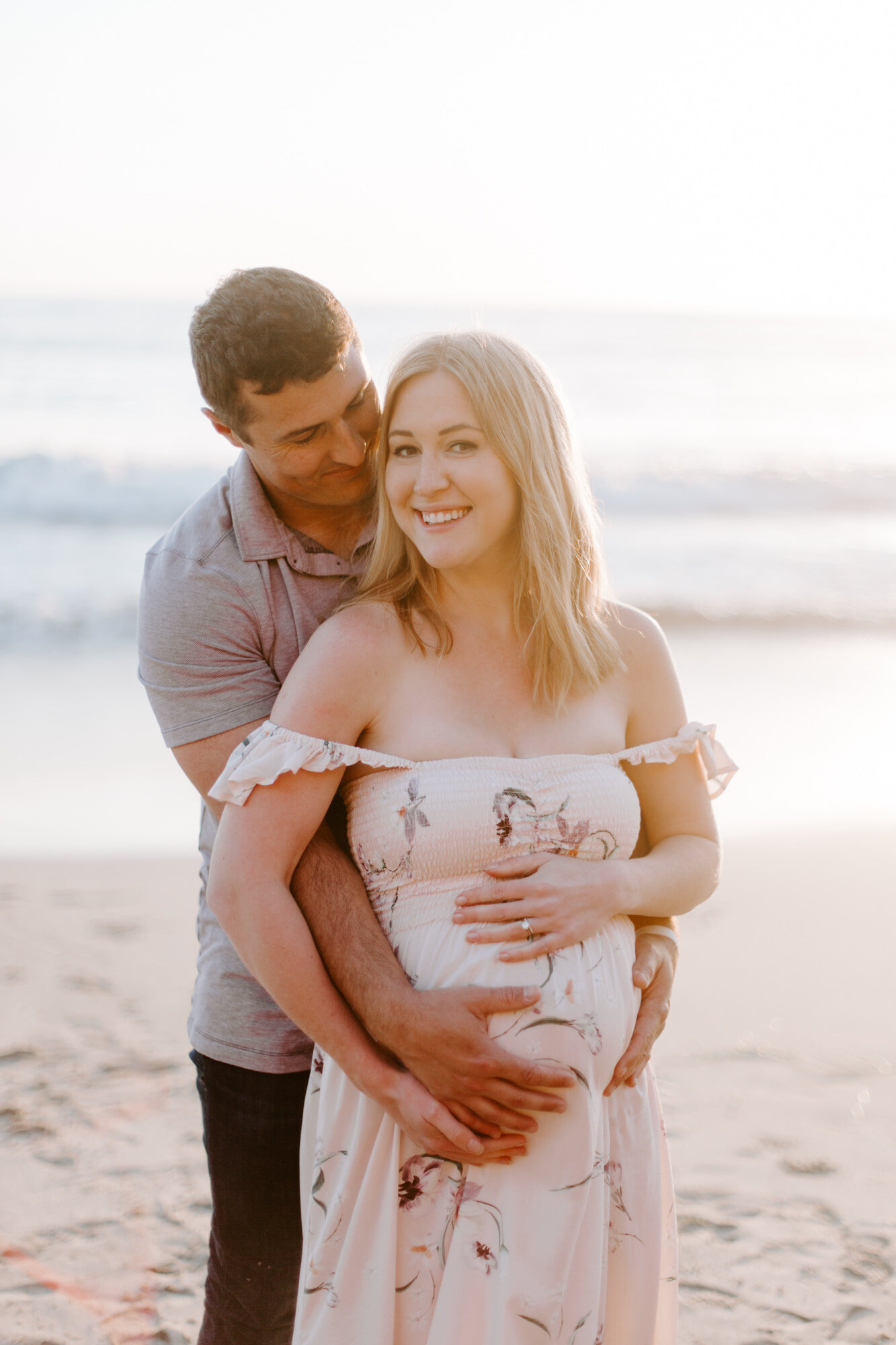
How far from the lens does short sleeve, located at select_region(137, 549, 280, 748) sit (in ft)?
6.62

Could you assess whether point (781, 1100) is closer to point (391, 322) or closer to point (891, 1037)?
point (891, 1037)

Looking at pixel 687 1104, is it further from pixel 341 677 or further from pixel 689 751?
pixel 341 677

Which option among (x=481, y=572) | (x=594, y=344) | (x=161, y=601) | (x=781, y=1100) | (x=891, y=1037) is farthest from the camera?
(x=594, y=344)

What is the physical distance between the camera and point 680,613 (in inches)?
388

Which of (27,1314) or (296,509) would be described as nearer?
(296,509)

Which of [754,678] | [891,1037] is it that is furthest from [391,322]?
[891,1037]

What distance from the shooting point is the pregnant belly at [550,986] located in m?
Result: 1.82

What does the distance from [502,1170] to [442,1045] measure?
216 millimetres

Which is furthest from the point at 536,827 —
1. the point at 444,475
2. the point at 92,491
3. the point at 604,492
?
the point at 604,492

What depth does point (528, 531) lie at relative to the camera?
83.4 inches

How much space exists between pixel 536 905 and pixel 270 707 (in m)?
0.57

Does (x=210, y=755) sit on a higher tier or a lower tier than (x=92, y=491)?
lower

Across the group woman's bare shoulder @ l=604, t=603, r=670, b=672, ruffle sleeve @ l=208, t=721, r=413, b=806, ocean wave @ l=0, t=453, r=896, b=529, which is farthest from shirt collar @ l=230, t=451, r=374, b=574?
ocean wave @ l=0, t=453, r=896, b=529

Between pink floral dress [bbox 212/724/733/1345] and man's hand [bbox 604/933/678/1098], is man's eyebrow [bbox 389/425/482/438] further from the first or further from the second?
man's hand [bbox 604/933/678/1098]
